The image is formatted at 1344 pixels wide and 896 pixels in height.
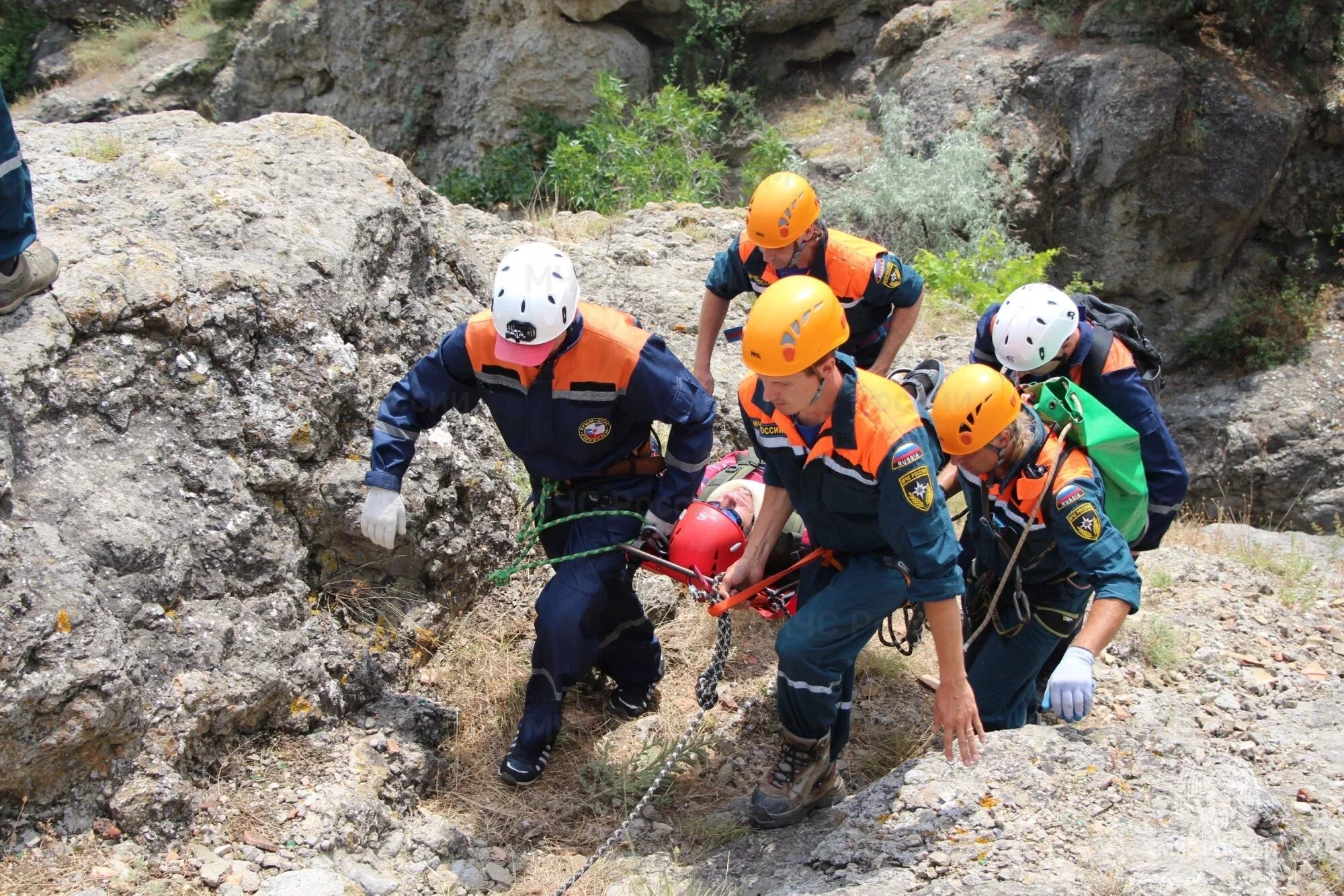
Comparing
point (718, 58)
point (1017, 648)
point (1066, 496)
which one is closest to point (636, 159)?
point (718, 58)

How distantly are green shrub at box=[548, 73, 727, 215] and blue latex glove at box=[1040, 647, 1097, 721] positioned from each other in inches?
274

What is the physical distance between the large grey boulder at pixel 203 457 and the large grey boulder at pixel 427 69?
844cm

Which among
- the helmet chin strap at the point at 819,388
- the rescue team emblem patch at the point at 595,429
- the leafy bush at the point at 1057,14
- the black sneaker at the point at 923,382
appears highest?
the helmet chin strap at the point at 819,388

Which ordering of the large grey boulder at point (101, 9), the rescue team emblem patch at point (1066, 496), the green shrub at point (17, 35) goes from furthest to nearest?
the green shrub at point (17, 35)
the large grey boulder at point (101, 9)
the rescue team emblem patch at point (1066, 496)

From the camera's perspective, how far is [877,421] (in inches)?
132

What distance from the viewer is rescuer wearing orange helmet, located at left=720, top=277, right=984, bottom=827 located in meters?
3.28

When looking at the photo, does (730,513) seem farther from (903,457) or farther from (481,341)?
(481,341)

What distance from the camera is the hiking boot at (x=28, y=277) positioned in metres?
3.59

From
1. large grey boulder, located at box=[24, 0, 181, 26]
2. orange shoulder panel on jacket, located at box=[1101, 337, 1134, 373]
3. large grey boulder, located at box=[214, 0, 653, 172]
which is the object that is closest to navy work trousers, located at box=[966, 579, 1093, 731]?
orange shoulder panel on jacket, located at box=[1101, 337, 1134, 373]

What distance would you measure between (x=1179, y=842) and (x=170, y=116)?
5113 millimetres

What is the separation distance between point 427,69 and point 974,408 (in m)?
12.4

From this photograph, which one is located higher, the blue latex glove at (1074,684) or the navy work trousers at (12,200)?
the navy work trousers at (12,200)

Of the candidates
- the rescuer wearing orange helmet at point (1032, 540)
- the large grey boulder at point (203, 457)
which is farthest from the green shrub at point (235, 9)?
the rescuer wearing orange helmet at point (1032, 540)

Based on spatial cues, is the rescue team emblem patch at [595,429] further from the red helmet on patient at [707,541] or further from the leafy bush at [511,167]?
the leafy bush at [511,167]
